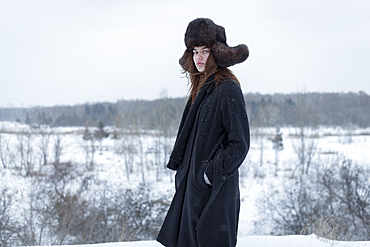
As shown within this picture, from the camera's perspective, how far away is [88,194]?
17484mm

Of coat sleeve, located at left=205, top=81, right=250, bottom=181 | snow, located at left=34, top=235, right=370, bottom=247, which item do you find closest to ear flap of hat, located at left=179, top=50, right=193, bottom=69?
coat sleeve, located at left=205, top=81, right=250, bottom=181

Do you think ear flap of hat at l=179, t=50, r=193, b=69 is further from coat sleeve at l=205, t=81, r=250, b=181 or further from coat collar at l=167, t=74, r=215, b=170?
coat sleeve at l=205, t=81, r=250, b=181

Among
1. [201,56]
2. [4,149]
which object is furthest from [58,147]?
[201,56]

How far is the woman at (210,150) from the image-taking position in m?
1.33

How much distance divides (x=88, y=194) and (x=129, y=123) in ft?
32.7

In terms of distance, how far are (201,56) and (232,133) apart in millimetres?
511

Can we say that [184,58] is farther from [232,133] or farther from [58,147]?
[58,147]

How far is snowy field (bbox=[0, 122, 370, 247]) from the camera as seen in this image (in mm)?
20922

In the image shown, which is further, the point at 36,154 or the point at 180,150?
the point at 36,154

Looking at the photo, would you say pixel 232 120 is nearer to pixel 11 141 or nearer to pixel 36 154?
pixel 36 154

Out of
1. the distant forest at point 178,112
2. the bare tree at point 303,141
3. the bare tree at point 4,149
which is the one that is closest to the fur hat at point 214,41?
the distant forest at point 178,112

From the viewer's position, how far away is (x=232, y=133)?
4.31 ft

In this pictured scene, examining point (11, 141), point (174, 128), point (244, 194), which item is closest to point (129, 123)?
point (174, 128)

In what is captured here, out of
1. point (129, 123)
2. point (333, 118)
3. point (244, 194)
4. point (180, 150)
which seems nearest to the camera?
point (180, 150)
